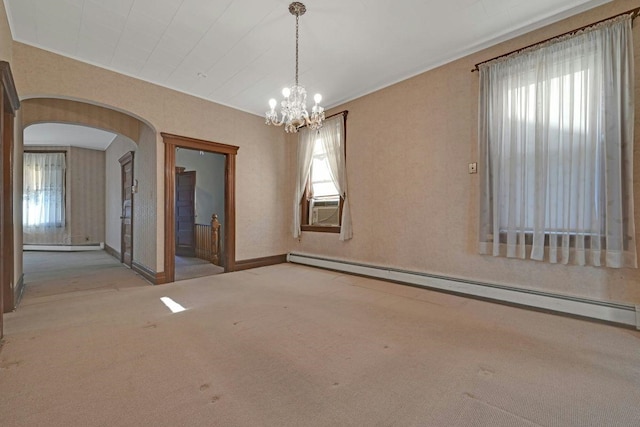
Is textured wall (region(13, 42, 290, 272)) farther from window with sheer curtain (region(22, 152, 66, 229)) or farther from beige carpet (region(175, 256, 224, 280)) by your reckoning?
window with sheer curtain (region(22, 152, 66, 229))

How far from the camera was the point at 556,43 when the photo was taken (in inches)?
111

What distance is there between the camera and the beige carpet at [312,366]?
1438 mm

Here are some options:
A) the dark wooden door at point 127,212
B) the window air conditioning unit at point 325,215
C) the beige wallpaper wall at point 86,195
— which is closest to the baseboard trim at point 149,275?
the dark wooden door at point 127,212

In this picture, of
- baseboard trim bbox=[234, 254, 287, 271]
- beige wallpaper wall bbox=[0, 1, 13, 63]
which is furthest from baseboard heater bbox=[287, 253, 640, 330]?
beige wallpaper wall bbox=[0, 1, 13, 63]

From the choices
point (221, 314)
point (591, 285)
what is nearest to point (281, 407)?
point (221, 314)

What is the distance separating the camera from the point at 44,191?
809 centimetres

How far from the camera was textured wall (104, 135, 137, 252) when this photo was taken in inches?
264

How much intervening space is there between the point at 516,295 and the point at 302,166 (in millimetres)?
4030

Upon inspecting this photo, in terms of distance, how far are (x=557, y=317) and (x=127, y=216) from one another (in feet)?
23.6

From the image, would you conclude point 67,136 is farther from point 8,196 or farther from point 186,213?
point 8,196

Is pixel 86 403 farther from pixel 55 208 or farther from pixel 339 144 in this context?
pixel 55 208

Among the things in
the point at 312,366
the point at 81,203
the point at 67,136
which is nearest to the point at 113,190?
the point at 67,136

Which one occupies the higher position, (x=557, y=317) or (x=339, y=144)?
(x=339, y=144)

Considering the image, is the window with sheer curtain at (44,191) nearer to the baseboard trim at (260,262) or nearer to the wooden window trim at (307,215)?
the baseboard trim at (260,262)
